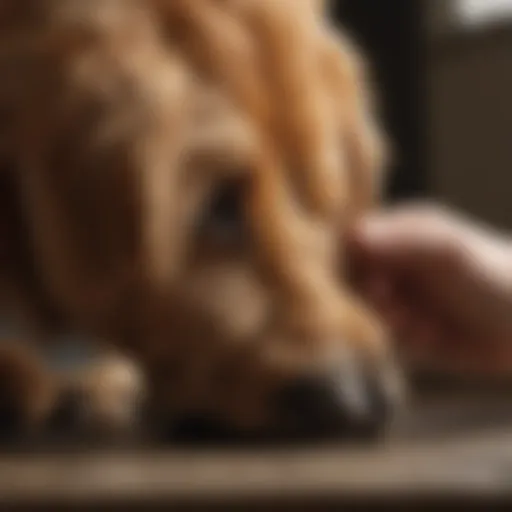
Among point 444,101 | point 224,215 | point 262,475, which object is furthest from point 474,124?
point 262,475

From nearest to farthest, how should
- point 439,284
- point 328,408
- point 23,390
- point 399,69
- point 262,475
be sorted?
point 262,475 → point 328,408 → point 23,390 → point 439,284 → point 399,69

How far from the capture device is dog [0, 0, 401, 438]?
62 cm

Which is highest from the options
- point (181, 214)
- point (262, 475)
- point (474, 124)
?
point (474, 124)

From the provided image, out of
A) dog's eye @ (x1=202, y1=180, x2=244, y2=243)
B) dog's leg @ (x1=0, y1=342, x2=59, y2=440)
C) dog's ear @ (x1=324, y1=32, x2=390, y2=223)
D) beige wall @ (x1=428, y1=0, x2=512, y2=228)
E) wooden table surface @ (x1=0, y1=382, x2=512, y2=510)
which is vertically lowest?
wooden table surface @ (x1=0, y1=382, x2=512, y2=510)

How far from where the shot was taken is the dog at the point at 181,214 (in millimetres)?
624

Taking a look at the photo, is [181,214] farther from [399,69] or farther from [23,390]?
[399,69]

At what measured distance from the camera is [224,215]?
2.24ft

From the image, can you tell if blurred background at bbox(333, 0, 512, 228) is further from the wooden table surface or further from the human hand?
the wooden table surface

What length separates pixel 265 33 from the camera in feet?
2.28

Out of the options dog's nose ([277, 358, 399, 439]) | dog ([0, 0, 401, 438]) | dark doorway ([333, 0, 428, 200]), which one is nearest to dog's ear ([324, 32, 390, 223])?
dog ([0, 0, 401, 438])

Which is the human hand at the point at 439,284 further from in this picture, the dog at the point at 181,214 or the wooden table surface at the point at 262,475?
the wooden table surface at the point at 262,475

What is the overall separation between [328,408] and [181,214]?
153mm

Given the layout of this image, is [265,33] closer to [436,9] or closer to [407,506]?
[407,506]

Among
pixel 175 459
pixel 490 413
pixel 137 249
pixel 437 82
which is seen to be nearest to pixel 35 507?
pixel 175 459
